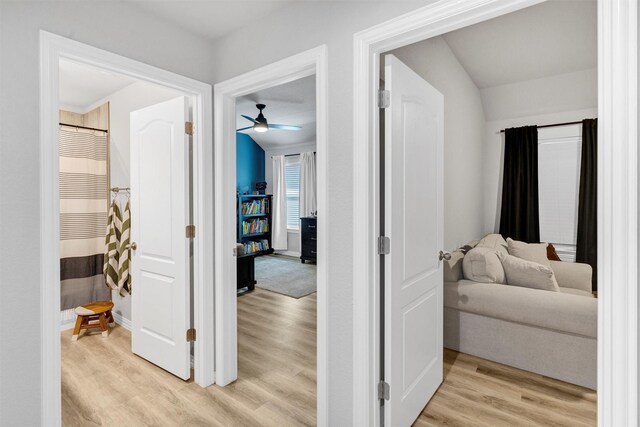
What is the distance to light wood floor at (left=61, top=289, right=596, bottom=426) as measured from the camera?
2.01 metres

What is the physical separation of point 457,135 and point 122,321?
13.2 feet

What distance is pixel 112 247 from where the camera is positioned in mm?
3367

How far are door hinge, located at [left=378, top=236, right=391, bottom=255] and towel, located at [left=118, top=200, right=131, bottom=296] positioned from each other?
2.66m

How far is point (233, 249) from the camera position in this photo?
7.92 feet

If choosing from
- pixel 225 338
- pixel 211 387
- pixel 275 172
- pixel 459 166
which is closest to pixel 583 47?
pixel 459 166

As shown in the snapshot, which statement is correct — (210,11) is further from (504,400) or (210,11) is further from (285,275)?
(285,275)

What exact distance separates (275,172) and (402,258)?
6.09m

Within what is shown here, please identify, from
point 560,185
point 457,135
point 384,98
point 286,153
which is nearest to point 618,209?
point 384,98

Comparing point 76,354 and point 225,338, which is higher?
point 225,338

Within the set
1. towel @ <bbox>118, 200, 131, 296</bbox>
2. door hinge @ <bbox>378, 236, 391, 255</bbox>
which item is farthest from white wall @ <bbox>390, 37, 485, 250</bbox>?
towel @ <bbox>118, 200, 131, 296</bbox>

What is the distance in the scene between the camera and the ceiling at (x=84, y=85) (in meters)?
2.95

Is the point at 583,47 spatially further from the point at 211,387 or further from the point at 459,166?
the point at 211,387

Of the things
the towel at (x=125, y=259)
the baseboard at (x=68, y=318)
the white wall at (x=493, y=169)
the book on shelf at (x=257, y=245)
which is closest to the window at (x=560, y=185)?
the white wall at (x=493, y=169)

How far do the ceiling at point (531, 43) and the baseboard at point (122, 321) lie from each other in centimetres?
423
